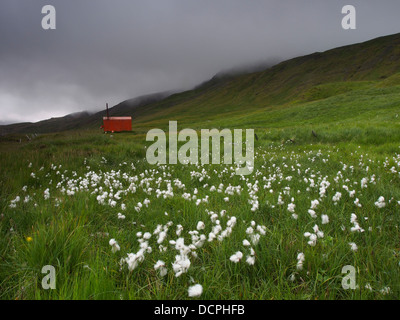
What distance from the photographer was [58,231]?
250 centimetres

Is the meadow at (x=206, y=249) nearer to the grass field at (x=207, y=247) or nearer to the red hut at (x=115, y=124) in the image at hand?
the grass field at (x=207, y=247)

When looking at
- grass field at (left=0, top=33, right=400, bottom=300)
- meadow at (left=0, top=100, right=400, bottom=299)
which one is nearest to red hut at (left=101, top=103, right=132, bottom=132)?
grass field at (left=0, top=33, right=400, bottom=300)

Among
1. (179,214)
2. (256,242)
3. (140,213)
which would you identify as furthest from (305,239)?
(140,213)

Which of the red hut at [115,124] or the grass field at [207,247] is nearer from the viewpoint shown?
the grass field at [207,247]

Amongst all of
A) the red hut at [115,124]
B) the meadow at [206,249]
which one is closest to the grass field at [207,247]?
the meadow at [206,249]

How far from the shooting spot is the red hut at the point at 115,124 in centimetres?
3619

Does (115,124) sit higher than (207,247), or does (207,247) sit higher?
(115,124)

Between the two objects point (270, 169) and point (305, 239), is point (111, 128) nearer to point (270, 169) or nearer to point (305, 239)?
point (270, 169)

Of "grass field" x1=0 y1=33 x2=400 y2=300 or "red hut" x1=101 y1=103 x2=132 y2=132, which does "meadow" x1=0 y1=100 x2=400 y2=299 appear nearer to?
"grass field" x1=0 y1=33 x2=400 y2=300

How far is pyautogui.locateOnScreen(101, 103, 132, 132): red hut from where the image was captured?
1425 inches

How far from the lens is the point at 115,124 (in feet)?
124

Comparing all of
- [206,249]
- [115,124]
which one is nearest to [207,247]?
[206,249]

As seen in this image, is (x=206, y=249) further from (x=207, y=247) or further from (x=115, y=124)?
(x=115, y=124)

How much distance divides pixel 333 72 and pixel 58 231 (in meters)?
195
